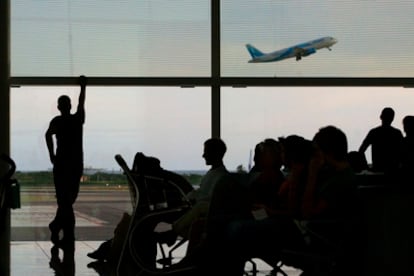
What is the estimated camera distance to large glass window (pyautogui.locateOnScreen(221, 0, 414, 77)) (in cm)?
852

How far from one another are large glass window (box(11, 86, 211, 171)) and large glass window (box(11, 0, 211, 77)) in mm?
216

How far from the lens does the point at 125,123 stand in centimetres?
861

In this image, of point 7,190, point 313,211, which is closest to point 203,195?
point 7,190

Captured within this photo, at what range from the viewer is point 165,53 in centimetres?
846

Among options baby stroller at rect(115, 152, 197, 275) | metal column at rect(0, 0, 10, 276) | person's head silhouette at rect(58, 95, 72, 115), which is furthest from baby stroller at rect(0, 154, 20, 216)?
metal column at rect(0, 0, 10, 276)

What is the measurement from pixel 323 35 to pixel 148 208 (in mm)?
3713

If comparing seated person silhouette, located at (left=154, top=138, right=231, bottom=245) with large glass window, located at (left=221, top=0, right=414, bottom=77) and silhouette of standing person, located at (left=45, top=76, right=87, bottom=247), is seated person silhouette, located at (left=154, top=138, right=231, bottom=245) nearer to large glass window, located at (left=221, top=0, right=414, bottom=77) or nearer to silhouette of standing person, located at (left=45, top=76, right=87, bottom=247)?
silhouette of standing person, located at (left=45, top=76, right=87, bottom=247)

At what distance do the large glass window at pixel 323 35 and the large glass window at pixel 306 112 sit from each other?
192 mm

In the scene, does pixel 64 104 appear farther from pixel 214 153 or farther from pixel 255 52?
pixel 214 153

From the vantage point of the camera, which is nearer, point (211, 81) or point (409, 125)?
point (409, 125)

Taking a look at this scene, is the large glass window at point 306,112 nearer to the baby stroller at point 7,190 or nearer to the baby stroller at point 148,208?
the baby stroller at point 148,208

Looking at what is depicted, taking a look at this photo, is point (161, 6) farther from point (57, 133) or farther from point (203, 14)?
point (57, 133)

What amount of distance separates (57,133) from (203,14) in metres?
1.94

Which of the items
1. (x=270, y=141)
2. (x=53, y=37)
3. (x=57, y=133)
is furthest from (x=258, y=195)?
(x=53, y=37)
